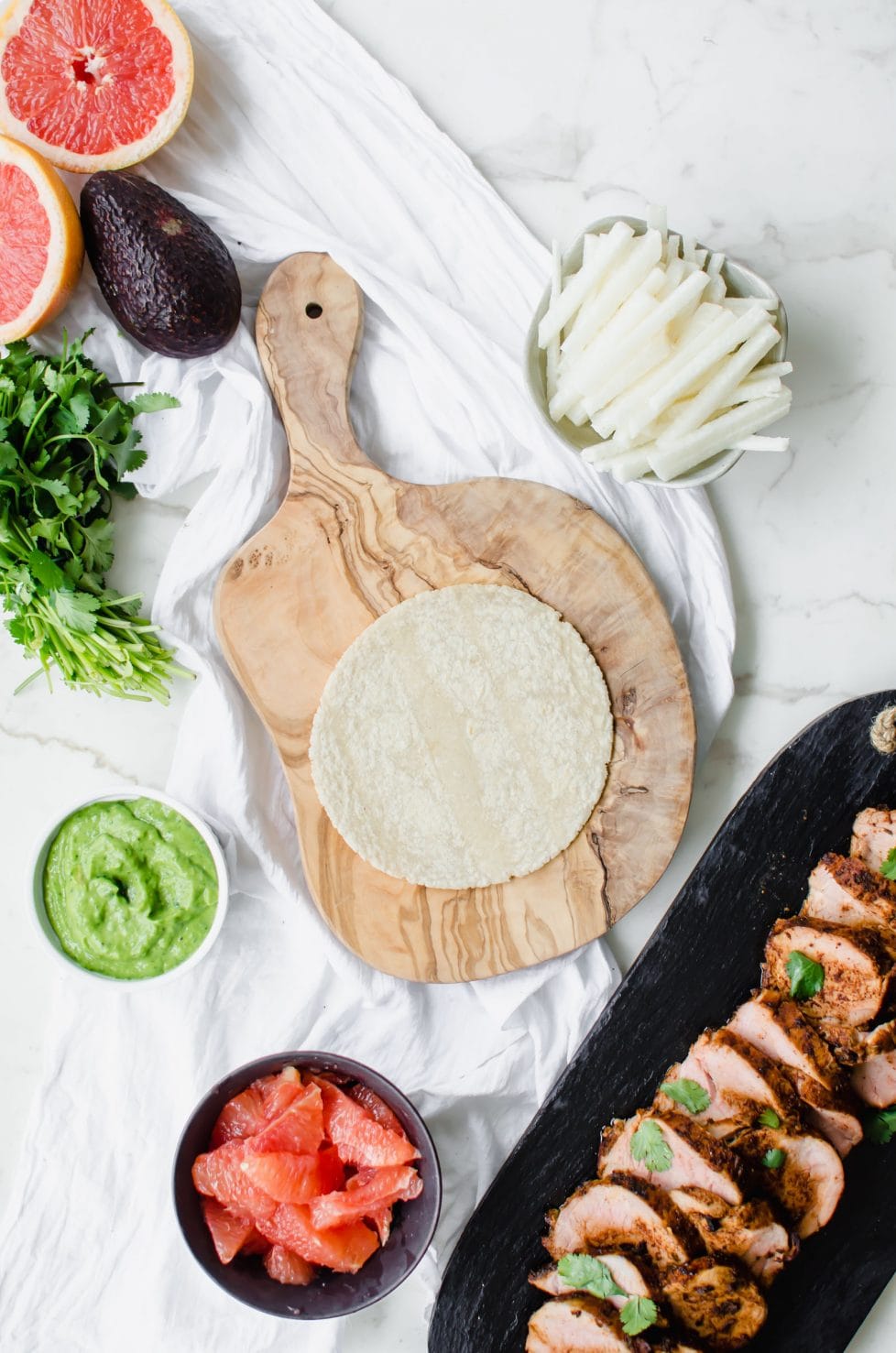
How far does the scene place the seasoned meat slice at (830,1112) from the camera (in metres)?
2.71

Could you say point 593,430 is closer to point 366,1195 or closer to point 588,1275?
point 366,1195

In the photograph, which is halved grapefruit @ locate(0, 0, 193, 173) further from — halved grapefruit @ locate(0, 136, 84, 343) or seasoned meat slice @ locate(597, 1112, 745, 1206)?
seasoned meat slice @ locate(597, 1112, 745, 1206)

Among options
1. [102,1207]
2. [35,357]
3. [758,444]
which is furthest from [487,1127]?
[35,357]

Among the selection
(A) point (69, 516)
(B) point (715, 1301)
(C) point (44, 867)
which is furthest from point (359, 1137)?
(A) point (69, 516)

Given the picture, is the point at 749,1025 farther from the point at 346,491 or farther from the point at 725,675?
the point at 346,491

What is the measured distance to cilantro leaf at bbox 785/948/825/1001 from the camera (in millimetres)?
2799

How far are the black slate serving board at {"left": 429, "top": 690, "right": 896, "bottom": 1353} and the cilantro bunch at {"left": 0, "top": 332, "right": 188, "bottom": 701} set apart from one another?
1.57 metres

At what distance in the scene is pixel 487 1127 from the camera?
3086mm

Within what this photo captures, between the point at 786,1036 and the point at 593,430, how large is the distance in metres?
1.63

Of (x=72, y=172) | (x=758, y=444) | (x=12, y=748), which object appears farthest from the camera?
(x=12, y=748)

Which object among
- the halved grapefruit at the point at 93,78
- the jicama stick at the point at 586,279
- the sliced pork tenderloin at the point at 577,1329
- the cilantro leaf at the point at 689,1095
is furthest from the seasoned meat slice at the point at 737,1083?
the halved grapefruit at the point at 93,78

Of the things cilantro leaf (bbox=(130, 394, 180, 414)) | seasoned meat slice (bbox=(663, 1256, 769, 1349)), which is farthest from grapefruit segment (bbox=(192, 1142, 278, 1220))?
cilantro leaf (bbox=(130, 394, 180, 414))

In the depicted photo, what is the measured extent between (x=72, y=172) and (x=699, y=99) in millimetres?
1756

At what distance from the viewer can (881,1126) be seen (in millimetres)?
2867
